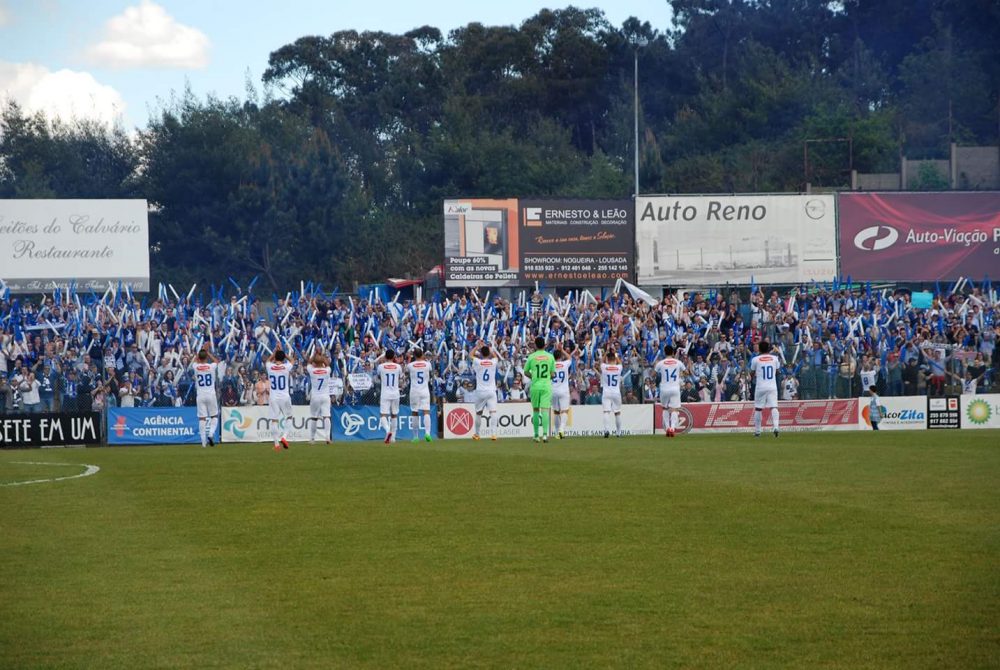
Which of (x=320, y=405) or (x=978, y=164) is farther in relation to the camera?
(x=978, y=164)

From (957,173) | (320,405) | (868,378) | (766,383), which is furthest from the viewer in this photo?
(957,173)

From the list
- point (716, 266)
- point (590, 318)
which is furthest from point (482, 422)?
point (716, 266)

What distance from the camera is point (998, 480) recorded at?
18766 millimetres

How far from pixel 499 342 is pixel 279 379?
1207cm

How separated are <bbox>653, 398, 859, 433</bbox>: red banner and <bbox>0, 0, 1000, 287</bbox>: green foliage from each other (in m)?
36.2

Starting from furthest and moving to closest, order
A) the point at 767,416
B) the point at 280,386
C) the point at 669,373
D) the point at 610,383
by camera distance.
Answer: the point at 767,416, the point at 610,383, the point at 669,373, the point at 280,386

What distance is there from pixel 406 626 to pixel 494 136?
79.9 metres

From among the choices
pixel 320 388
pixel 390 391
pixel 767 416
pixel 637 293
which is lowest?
pixel 767 416

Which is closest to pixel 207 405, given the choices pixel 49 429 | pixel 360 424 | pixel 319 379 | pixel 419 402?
pixel 319 379

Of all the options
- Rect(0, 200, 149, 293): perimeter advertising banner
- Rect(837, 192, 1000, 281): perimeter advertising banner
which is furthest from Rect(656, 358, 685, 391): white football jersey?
Rect(0, 200, 149, 293): perimeter advertising banner

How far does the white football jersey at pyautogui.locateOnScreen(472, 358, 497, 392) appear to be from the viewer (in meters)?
32.1

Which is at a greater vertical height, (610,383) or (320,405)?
(610,383)

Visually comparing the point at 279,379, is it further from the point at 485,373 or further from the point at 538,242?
the point at 538,242

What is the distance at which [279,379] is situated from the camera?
30.3 metres
